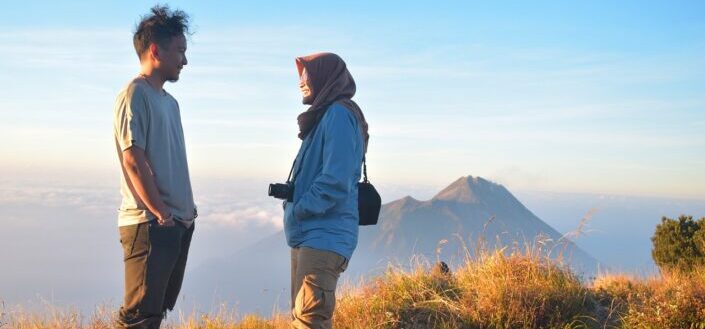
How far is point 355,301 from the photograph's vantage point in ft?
22.1

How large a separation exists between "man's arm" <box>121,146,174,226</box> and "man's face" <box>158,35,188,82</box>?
559 mm

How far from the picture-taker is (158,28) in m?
3.89

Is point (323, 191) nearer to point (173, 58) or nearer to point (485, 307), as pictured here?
point (173, 58)

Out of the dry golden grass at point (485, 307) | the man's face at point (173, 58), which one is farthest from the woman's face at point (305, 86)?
the dry golden grass at point (485, 307)

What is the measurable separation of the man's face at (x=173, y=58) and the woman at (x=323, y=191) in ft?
2.32

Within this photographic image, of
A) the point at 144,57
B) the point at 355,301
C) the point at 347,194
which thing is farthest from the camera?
the point at 355,301

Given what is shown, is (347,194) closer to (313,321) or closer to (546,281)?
(313,321)

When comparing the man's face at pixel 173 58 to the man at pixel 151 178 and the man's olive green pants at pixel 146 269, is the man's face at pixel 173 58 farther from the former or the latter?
the man's olive green pants at pixel 146 269

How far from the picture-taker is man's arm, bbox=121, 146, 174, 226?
11.7ft

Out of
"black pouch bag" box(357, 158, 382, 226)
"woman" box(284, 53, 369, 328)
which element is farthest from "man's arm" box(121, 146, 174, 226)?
"black pouch bag" box(357, 158, 382, 226)

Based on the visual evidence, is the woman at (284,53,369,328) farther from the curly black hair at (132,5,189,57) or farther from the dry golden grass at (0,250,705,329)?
the dry golden grass at (0,250,705,329)

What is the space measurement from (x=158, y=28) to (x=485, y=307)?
3904mm

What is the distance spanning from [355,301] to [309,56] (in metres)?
3.41

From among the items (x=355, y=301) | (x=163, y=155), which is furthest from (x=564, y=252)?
(x=163, y=155)
